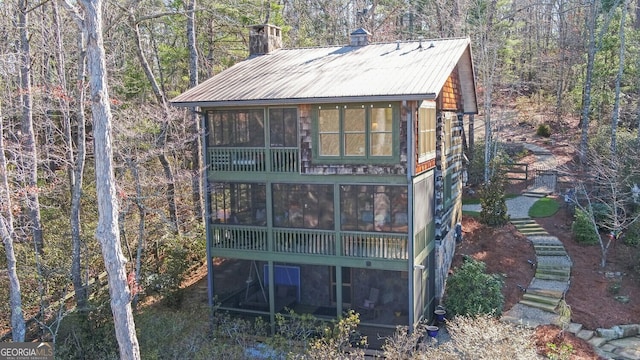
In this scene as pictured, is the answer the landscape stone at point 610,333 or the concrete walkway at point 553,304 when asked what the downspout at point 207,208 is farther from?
the landscape stone at point 610,333

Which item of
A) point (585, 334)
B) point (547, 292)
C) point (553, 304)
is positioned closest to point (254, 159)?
point (553, 304)

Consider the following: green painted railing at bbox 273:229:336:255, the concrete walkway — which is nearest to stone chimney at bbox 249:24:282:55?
green painted railing at bbox 273:229:336:255

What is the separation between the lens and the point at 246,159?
1522 centimetres

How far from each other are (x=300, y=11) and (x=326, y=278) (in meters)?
22.7

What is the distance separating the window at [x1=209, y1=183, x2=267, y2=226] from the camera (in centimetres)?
1630

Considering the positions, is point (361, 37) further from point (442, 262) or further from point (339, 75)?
point (442, 262)

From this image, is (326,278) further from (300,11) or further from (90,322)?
(300,11)

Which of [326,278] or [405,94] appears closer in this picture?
[405,94]

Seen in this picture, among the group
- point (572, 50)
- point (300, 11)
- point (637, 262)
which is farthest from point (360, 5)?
point (637, 262)

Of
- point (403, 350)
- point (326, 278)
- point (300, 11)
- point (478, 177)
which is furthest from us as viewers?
point (300, 11)

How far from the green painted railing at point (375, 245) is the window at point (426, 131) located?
2416 mm

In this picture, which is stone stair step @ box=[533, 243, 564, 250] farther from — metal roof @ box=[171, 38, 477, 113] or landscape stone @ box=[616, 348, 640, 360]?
metal roof @ box=[171, 38, 477, 113]

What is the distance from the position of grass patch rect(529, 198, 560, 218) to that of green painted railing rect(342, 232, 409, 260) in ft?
40.4

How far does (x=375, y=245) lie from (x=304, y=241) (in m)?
2.11
